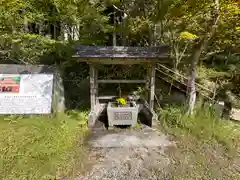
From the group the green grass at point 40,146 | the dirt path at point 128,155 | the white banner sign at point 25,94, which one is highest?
the white banner sign at point 25,94

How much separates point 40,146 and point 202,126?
3480mm

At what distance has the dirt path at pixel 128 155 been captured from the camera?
9.84 feet

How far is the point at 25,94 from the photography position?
4.82m

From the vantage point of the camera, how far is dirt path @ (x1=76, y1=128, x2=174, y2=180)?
118 inches

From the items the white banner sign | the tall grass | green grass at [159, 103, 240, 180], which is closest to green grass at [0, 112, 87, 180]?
the white banner sign

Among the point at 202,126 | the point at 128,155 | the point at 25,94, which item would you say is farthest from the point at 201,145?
the point at 25,94

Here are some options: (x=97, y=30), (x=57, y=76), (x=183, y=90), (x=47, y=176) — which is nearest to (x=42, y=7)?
(x=97, y=30)

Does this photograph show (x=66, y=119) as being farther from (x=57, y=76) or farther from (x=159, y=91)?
(x=159, y=91)

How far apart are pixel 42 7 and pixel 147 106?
607 centimetres

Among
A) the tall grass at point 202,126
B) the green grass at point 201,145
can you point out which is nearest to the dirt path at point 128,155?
the green grass at point 201,145

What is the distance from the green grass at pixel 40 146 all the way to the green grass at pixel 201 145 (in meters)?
1.75

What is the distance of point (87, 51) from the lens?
4.67 metres

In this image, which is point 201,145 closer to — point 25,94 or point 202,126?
point 202,126

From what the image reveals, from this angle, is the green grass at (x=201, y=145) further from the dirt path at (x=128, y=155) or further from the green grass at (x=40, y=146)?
the green grass at (x=40, y=146)
